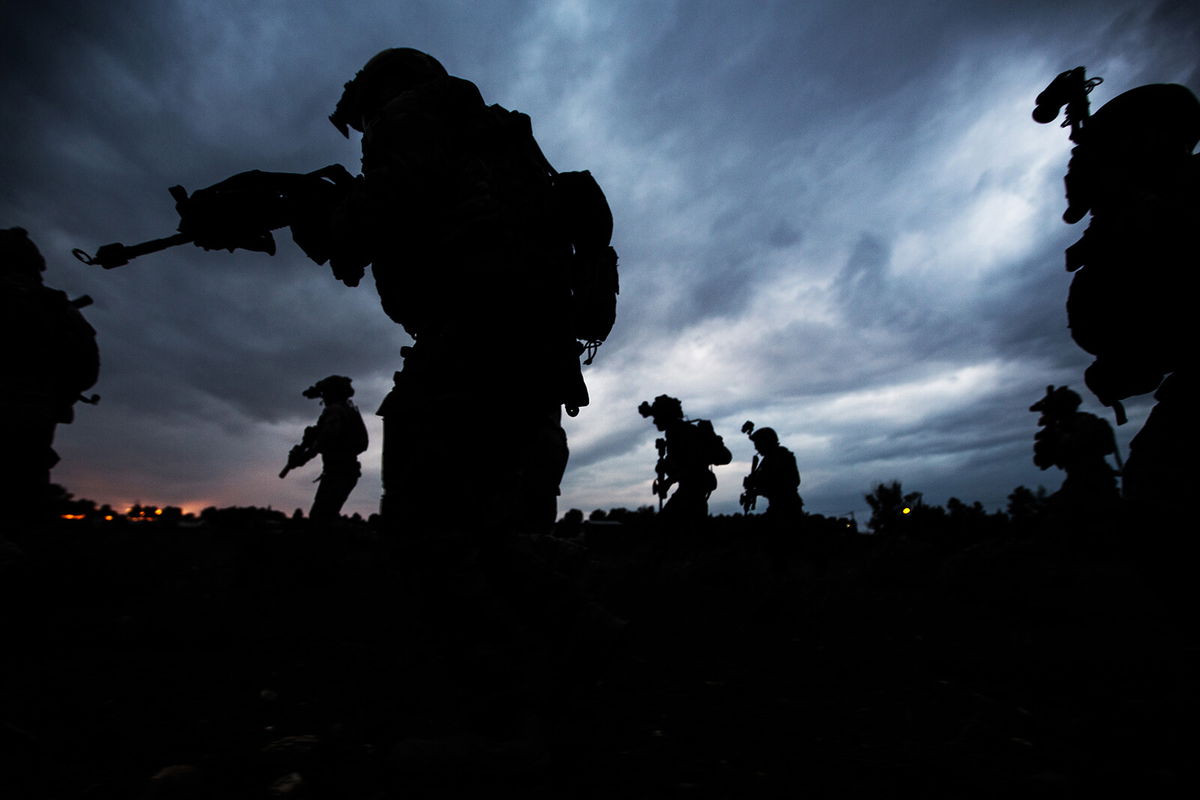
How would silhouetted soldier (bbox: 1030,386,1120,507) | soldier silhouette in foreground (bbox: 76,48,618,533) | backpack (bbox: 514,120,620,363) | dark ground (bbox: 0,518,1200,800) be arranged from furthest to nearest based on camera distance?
silhouetted soldier (bbox: 1030,386,1120,507) < backpack (bbox: 514,120,620,363) < soldier silhouette in foreground (bbox: 76,48,618,533) < dark ground (bbox: 0,518,1200,800)

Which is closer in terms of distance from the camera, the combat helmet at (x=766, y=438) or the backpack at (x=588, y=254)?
the backpack at (x=588, y=254)

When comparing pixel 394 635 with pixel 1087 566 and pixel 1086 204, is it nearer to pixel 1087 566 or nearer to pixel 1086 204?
pixel 1086 204

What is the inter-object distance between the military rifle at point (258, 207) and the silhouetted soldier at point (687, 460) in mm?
7323

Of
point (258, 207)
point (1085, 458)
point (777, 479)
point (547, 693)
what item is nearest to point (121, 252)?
point (258, 207)

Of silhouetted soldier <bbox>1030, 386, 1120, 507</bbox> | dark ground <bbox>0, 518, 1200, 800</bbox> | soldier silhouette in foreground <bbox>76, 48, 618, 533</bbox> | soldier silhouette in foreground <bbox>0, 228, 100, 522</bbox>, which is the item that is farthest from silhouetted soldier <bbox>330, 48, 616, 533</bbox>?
silhouetted soldier <bbox>1030, 386, 1120, 507</bbox>

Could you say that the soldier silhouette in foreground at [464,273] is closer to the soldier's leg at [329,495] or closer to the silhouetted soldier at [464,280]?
the silhouetted soldier at [464,280]

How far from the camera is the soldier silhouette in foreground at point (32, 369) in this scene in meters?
3.79

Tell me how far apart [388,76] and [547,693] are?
2776mm

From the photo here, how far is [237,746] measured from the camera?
188 cm

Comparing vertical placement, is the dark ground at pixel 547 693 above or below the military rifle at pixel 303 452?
below

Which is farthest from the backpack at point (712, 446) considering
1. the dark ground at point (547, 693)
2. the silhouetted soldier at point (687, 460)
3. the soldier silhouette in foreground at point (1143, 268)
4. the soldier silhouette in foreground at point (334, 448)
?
the soldier silhouette in foreground at point (1143, 268)

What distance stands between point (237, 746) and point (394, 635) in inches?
68.9

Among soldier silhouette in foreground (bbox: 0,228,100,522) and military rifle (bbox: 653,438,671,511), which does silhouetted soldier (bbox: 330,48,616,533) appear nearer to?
soldier silhouette in foreground (bbox: 0,228,100,522)

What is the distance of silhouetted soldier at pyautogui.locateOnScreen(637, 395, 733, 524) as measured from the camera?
8938mm
